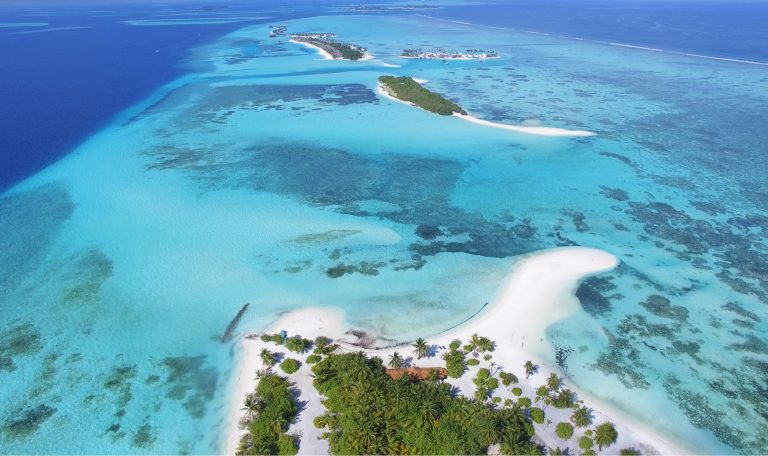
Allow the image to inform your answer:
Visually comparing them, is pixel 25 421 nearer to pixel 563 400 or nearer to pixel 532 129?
pixel 563 400

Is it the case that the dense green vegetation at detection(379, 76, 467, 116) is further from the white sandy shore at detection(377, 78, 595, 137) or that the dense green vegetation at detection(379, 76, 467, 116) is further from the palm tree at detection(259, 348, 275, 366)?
the palm tree at detection(259, 348, 275, 366)

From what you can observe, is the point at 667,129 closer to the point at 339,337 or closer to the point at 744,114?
the point at 744,114

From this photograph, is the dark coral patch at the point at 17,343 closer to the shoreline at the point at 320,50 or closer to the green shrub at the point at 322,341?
the green shrub at the point at 322,341

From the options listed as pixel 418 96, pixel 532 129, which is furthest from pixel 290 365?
pixel 418 96

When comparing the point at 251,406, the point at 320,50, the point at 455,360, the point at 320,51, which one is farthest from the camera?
the point at 320,50

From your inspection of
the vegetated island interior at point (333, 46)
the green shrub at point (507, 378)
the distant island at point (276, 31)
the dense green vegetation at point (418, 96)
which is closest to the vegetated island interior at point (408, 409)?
the green shrub at point (507, 378)

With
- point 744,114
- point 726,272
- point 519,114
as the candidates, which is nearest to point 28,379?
point 726,272
